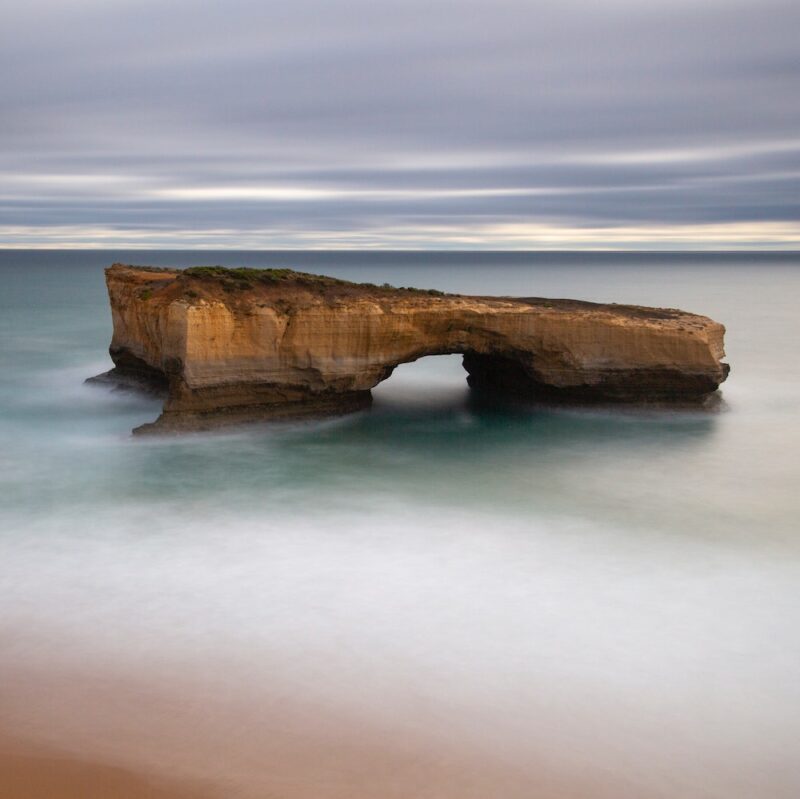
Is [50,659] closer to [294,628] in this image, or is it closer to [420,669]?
[294,628]

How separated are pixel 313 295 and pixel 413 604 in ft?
34.2

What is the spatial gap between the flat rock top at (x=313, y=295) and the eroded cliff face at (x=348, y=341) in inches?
1.5

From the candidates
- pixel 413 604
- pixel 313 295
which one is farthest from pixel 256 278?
pixel 413 604

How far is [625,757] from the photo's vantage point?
8453mm

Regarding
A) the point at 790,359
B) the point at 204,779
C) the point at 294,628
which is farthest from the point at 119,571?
the point at 790,359

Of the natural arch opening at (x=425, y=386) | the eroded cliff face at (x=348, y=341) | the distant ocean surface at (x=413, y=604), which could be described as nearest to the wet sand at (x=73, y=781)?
the distant ocean surface at (x=413, y=604)

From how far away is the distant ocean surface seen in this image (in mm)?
8461

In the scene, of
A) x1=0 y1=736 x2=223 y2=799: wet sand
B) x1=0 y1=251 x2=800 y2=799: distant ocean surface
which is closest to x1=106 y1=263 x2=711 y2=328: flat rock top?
x1=0 y1=251 x2=800 y2=799: distant ocean surface

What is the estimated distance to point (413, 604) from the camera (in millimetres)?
11766

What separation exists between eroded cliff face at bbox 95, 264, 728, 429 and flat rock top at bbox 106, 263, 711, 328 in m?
0.04

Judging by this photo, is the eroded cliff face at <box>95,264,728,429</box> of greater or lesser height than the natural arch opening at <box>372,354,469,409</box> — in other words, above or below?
above

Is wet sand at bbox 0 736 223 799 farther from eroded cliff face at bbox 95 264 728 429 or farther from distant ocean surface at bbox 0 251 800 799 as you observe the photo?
eroded cliff face at bbox 95 264 728 429

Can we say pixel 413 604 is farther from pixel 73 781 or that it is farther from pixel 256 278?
pixel 256 278

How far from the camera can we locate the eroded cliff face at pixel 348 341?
64.4ft
